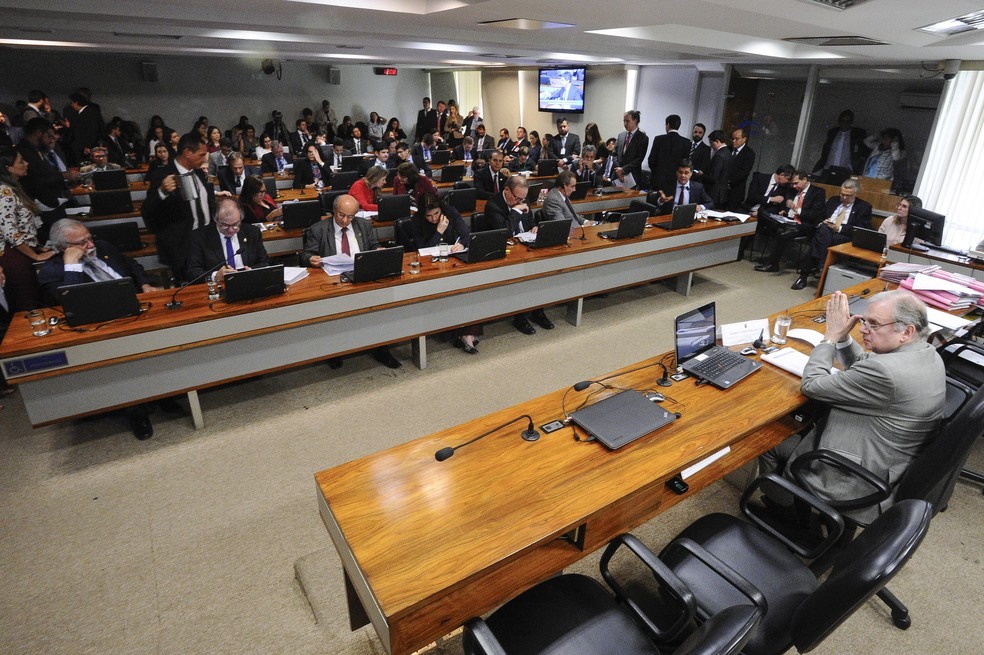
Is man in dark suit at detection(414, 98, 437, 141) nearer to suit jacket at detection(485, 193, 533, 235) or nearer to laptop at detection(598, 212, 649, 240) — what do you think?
suit jacket at detection(485, 193, 533, 235)

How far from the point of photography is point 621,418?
2.26m

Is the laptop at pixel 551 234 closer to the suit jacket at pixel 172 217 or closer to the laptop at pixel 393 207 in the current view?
the laptop at pixel 393 207

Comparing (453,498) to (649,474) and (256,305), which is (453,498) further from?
(256,305)

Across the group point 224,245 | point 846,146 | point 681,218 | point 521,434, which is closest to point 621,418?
point 521,434

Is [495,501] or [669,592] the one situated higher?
[495,501]

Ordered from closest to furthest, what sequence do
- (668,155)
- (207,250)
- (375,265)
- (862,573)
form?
(862,573) < (375,265) < (207,250) < (668,155)

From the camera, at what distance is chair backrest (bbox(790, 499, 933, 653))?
1.36m

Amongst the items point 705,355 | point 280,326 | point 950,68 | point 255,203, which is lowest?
point 280,326

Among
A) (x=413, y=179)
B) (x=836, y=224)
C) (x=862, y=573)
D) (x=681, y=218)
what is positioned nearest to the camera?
(x=862, y=573)

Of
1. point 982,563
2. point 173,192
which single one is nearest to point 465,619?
point 982,563

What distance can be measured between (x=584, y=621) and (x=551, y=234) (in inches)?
130

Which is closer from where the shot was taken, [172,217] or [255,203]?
[172,217]

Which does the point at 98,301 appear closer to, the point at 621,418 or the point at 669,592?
the point at 621,418

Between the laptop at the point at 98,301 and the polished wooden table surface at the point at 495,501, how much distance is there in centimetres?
194
